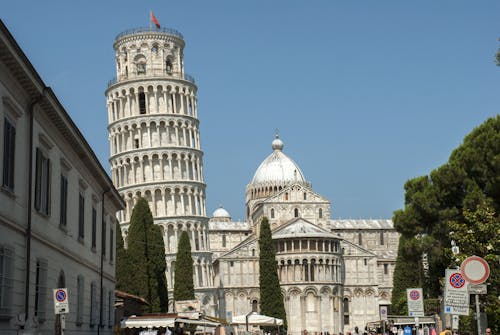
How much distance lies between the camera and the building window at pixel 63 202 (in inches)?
997

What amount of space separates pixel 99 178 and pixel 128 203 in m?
59.9

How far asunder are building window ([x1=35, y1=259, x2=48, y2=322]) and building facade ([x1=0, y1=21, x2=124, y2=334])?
3 centimetres

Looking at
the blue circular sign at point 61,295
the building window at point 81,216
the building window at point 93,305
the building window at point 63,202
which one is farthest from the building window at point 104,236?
the blue circular sign at point 61,295

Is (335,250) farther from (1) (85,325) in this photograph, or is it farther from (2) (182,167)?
(1) (85,325)

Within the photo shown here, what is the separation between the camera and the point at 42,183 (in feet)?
73.8

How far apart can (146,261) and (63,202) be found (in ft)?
145

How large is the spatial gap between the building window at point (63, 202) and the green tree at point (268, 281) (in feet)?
208

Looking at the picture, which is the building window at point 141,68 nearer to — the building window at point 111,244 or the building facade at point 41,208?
the building window at point 111,244

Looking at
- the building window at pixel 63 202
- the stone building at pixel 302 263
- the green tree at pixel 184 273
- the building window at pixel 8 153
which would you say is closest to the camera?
the building window at pixel 8 153

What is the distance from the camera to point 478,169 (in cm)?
3784

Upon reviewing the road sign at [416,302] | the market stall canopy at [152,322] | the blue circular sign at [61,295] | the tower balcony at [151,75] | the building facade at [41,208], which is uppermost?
the tower balcony at [151,75]

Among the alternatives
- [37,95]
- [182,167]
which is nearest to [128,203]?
[182,167]

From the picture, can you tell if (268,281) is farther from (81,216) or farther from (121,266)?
(81,216)

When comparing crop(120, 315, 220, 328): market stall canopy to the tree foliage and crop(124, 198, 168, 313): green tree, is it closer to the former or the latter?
the tree foliage
